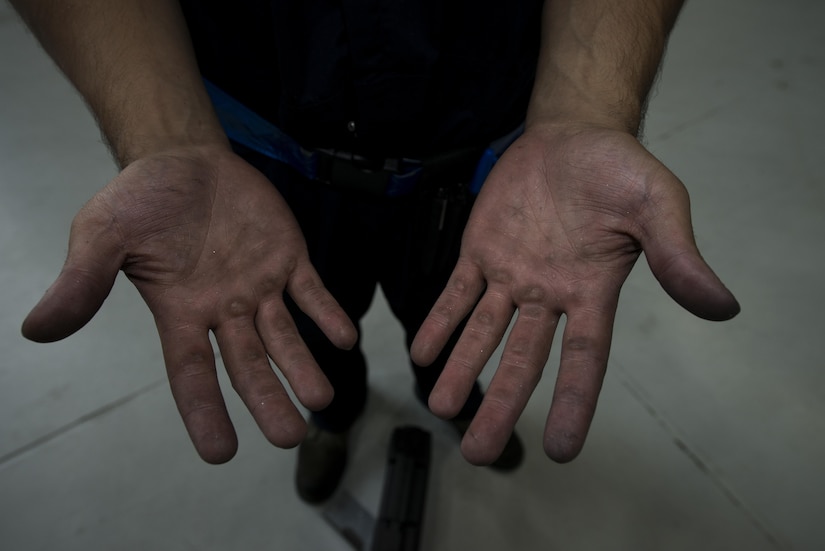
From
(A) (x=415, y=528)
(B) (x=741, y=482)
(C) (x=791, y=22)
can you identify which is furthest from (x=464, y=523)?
(C) (x=791, y=22)

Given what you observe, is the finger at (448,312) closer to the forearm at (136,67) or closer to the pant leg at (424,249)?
the pant leg at (424,249)

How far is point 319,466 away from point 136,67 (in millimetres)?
781

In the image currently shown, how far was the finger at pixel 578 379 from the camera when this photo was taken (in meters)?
0.54

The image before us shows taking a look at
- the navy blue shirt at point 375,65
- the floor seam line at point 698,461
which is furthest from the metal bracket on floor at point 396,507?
the navy blue shirt at point 375,65

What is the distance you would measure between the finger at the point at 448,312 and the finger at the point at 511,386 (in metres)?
0.06

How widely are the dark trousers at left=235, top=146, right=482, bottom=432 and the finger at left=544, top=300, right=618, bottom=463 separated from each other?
237 millimetres

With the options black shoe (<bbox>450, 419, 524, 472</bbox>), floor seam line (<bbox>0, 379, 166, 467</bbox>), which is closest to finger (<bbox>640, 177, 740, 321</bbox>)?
black shoe (<bbox>450, 419, 524, 472</bbox>)

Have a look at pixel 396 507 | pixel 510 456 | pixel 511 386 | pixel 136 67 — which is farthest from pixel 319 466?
pixel 136 67

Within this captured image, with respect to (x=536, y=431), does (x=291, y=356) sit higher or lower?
higher

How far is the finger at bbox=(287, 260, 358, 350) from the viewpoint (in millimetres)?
597

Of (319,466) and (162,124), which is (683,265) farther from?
(319,466)

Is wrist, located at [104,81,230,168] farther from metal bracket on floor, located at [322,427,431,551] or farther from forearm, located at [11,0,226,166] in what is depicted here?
metal bracket on floor, located at [322,427,431,551]

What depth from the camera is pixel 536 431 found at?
116 cm

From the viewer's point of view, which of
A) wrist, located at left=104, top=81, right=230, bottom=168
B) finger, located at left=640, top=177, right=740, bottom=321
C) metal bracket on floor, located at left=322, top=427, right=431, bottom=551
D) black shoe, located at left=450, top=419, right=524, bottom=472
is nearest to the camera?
finger, located at left=640, top=177, right=740, bottom=321
